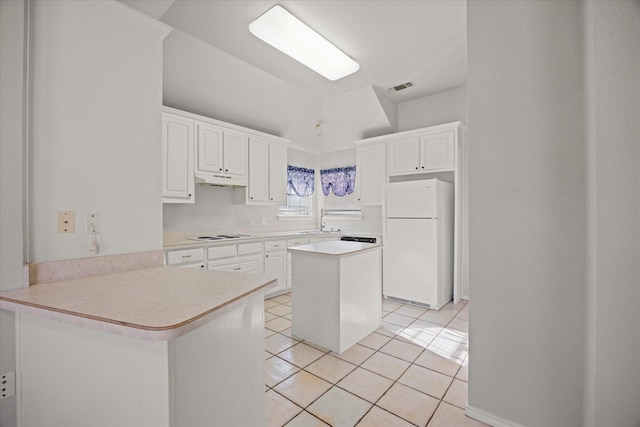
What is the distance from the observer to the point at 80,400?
38.5 inches

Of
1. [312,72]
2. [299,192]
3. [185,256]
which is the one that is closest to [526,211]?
[312,72]

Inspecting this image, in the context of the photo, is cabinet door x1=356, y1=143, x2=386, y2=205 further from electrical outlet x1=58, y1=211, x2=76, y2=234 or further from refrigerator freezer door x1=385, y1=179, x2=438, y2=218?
electrical outlet x1=58, y1=211, x2=76, y2=234

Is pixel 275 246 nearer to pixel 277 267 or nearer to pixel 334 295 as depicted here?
pixel 277 267

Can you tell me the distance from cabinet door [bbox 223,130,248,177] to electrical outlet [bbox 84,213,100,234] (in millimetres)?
2224

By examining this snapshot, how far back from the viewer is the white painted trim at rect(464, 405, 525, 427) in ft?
4.93

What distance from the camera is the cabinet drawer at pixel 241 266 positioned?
325 centimetres

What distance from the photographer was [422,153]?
3.83m

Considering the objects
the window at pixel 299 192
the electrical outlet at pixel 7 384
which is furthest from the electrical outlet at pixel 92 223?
the window at pixel 299 192

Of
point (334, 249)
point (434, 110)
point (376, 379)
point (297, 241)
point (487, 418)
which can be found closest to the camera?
point (487, 418)

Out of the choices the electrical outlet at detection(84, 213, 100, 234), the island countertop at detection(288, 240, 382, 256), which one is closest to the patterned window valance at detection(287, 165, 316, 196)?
the island countertop at detection(288, 240, 382, 256)

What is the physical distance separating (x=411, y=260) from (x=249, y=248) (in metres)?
2.15

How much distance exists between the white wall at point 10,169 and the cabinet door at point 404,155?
12.4ft

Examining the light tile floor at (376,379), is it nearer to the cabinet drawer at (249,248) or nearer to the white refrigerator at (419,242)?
the white refrigerator at (419,242)

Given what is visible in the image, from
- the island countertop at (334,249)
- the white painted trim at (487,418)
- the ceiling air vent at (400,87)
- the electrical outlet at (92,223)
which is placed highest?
the ceiling air vent at (400,87)
